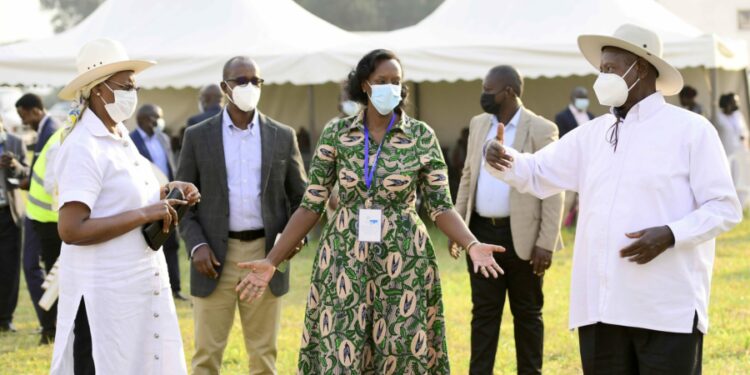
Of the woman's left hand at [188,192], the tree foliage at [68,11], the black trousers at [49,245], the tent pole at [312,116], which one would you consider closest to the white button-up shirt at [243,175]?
the woman's left hand at [188,192]

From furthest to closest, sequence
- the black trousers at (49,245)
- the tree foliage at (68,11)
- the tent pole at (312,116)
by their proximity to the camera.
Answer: the tree foliage at (68,11) < the tent pole at (312,116) < the black trousers at (49,245)

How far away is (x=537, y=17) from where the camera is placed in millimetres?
15000

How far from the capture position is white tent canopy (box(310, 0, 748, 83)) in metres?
13.8

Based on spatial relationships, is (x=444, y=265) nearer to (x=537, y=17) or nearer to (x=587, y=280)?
(x=537, y=17)

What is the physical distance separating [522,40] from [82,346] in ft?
35.5

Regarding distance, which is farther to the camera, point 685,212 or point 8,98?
point 8,98

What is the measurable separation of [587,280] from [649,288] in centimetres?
30

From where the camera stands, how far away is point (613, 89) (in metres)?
4.48

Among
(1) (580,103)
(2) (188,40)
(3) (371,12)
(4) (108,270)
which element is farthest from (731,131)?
(3) (371,12)

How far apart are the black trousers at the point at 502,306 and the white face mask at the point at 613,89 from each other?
2047 millimetres

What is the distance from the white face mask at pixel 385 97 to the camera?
4.79 meters

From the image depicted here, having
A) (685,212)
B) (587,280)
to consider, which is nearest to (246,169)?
(587,280)

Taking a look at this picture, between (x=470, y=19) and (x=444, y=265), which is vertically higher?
(x=470, y=19)

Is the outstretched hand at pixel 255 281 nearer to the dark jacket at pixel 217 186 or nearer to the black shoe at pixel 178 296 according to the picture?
the dark jacket at pixel 217 186
